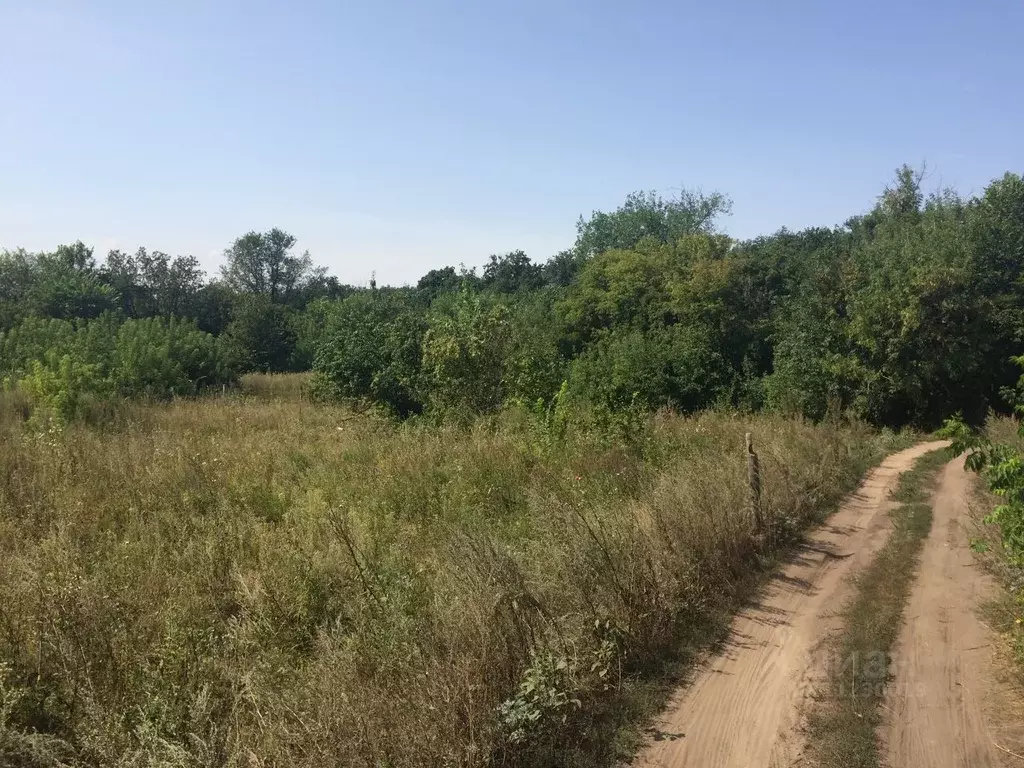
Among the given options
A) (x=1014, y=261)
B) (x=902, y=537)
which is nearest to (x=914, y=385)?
(x=1014, y=261)

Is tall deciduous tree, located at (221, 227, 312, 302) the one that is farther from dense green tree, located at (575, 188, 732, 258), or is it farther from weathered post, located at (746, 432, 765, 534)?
weathered post, located at (746, 432, 765, 534)

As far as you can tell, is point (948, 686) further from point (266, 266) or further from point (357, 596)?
point (266, 266)

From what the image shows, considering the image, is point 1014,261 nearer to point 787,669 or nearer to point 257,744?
point 787,669

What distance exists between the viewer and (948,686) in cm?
548

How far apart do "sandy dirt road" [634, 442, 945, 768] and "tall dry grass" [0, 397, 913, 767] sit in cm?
31

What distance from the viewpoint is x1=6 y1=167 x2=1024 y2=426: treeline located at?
17.5 metres

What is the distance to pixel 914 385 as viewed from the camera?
22859mm

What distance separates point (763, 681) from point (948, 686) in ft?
4.85

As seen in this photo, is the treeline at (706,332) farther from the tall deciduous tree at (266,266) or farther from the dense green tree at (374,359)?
the tall deciduous tree at (266,266)

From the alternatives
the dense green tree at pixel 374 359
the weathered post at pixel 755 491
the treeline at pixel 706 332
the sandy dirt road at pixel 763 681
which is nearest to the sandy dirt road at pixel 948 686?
the sandy dirt road at pixel 763 681

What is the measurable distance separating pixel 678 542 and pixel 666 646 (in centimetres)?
134

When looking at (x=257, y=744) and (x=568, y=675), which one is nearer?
(x=257, y=744)

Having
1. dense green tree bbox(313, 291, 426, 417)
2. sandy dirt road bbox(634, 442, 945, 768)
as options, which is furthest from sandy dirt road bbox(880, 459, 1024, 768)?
dense green tree bbox(313, 291, 426, 417)

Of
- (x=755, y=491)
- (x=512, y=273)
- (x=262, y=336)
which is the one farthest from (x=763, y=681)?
(x=512, y=273)
